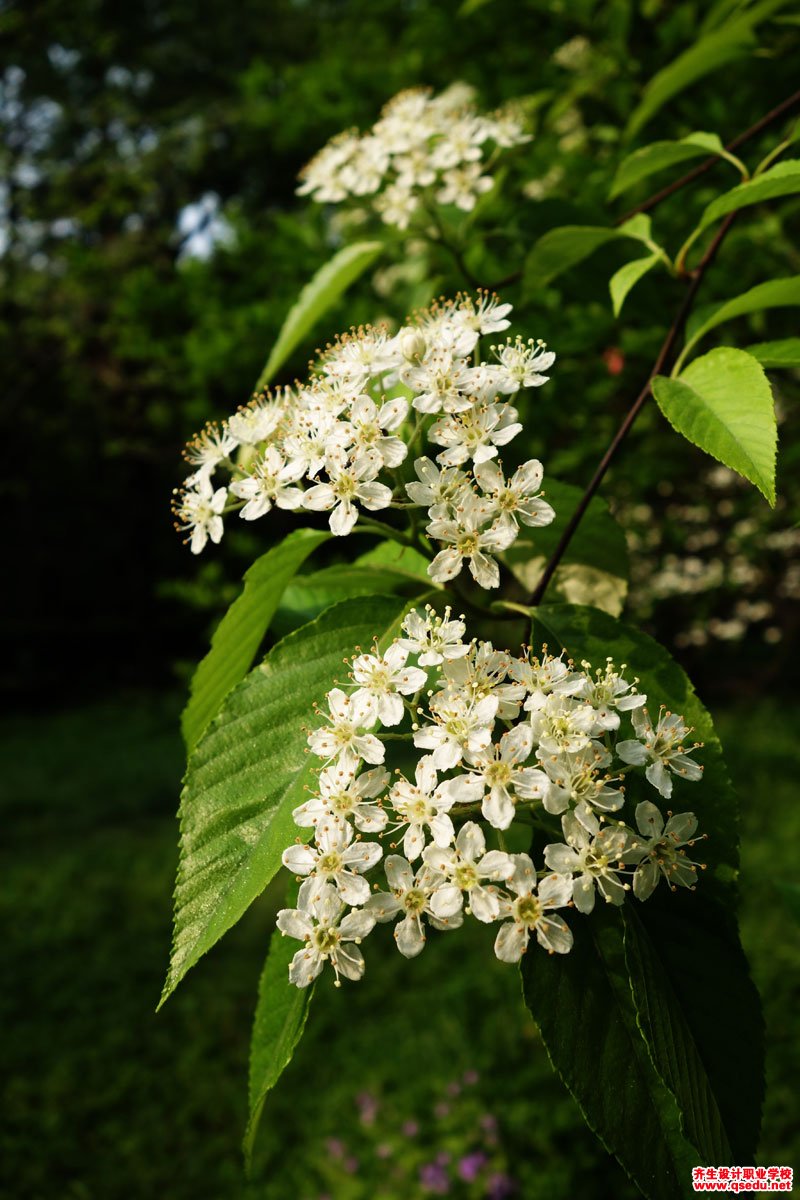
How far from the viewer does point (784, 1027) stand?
13.2 feet

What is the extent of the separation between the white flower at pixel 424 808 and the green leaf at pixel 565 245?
718 mm

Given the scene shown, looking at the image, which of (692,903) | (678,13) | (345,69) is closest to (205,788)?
(692,903)

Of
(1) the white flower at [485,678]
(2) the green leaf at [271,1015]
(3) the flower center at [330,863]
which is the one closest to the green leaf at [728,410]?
(1) the white flower at [485,678]

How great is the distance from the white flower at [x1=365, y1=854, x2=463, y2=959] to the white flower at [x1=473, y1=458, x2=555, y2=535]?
1.03ft

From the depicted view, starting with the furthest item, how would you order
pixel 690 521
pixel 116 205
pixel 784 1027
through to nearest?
pixel 116 205 → pixel 784 1027 → pixel 690 521

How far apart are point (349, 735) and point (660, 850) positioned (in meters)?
0.28

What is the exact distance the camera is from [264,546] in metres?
3.73

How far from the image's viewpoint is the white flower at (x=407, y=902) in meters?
0.81

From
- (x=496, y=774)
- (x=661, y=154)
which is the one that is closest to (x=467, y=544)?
(x=496, y=774)

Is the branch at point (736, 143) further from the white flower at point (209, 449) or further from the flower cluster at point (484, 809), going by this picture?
the flower cluster at point (484, 809)

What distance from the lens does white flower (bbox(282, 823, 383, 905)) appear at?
81 centimetres

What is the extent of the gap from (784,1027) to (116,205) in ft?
16.5

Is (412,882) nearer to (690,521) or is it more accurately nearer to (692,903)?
(692,903)

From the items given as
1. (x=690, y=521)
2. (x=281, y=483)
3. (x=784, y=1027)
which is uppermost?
(x=690, y=521)
